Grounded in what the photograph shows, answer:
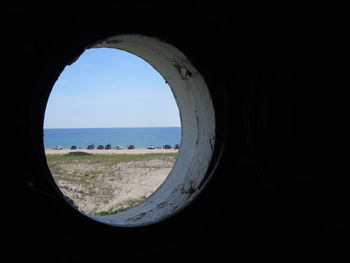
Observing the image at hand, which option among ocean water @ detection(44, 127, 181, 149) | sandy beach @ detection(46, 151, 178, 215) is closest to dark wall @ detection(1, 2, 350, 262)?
sandy beach @ detection(46, 151, 178, 215)

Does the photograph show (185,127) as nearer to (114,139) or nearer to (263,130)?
(263,130)

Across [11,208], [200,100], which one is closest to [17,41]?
[11,208]

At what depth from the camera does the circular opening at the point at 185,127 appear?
5.69 ft

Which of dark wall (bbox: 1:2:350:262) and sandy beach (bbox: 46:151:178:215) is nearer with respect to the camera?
dark wall (bbox: 1:2:350:262)

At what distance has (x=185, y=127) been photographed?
2287 mm

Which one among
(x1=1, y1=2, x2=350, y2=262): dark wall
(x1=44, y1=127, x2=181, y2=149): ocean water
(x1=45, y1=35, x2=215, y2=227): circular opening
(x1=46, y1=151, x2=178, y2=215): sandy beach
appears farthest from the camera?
(x1=44, y1=127, x2=181, y2=149): ocean water

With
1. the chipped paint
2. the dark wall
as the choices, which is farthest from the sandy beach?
the dark wall

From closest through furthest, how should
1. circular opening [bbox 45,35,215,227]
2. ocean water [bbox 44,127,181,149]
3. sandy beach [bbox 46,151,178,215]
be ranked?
circular opening [bbox 45,35,215,227] → sandy beach [bbox 46,151,178,215] → ocean water [bbox 44,127,181,149]

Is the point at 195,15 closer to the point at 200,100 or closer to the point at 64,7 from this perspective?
the point at 200,100

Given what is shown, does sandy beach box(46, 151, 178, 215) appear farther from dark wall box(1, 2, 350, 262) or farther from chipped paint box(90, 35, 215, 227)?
dark wall box(1, 2, 350, 262)

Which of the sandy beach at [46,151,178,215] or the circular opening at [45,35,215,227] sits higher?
the circular opening at [45,35,215,227]

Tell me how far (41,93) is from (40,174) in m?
0.31

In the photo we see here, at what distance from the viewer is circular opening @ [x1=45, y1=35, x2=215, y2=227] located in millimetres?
1733

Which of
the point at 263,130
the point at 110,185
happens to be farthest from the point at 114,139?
the point at 263,130
